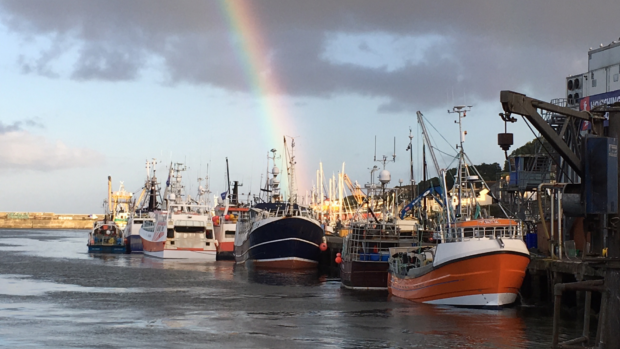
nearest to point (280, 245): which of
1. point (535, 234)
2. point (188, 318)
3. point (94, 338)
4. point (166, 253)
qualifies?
point (166, 253)

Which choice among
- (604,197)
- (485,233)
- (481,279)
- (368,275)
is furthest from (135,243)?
(604,197)

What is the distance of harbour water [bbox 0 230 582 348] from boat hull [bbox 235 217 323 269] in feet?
55.3

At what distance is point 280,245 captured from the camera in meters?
71.7

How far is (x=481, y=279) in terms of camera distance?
34.2m

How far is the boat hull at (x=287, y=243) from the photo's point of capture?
70.9 meters

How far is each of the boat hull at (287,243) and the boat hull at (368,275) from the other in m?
23.3

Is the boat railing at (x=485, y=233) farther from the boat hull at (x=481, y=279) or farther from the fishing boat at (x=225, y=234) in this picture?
the fishing boat at (x=225, y=234)

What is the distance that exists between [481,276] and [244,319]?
11.4 m

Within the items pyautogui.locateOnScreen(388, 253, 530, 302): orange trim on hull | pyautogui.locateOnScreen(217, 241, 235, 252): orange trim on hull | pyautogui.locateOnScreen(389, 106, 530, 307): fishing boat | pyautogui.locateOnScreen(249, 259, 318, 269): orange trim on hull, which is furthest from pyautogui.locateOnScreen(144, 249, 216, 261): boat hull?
pyautogui.locateOnScreen(388, 253, 530, 302): orange trim on hull

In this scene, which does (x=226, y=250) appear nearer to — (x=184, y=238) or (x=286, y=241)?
(x=184, y=238)

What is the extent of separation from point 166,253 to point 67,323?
54784mm

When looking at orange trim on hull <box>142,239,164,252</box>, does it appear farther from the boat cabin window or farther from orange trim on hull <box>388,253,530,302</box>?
orange trim on hull <box>388,253,530,302</box>

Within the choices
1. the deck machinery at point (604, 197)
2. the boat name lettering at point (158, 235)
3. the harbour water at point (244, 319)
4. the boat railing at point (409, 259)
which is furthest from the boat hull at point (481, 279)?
the boat name lettering at point (158, 235)

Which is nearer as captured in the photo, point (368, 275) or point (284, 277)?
point (368, 275)
